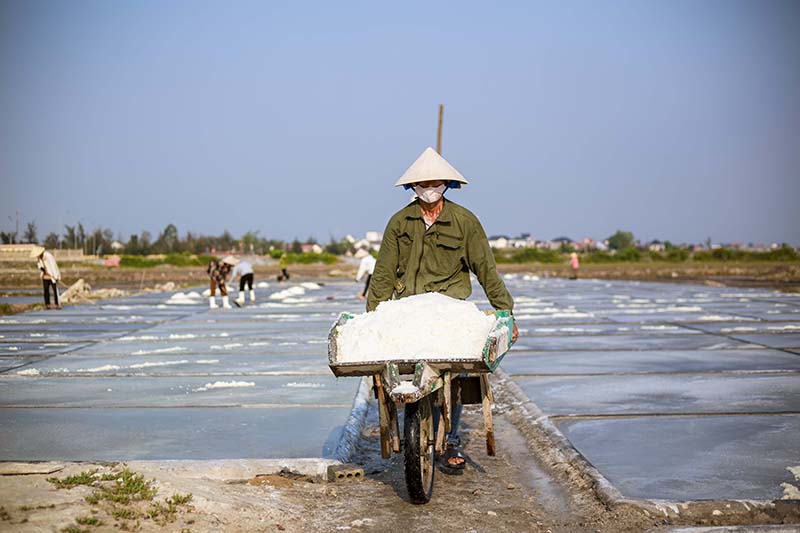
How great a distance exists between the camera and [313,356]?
10070 millimetres

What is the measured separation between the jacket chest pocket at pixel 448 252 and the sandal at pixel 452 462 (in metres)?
1.19

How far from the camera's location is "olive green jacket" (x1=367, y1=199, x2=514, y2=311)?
5.18 metres

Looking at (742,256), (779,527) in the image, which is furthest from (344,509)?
(742,256)

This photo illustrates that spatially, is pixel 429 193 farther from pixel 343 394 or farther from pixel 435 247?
pixel 343 394

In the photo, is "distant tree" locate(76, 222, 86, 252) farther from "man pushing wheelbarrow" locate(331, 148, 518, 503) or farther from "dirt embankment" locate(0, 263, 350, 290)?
"man pushing wheelbarrow" locate(331, 148, 518, 503)

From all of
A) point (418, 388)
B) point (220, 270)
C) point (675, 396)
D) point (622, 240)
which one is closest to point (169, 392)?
point (418, 388)

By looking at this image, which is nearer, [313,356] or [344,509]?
[344,509]

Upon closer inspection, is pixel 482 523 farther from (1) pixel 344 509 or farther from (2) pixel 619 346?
(2) pixel 619 346

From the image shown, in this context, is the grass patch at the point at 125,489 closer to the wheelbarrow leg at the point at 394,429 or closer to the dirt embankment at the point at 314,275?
the wheelbarrow leg at the point at 394,429

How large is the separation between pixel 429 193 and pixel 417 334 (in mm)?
1031

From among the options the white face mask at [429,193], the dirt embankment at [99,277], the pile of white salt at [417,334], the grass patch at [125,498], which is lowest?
the dirt embankment at [99,277]

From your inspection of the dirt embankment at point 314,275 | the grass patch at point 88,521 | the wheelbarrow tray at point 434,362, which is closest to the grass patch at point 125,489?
the grass patch at point 88,521

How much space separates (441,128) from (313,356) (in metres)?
3.29

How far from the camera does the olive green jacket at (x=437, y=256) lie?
5180mm
